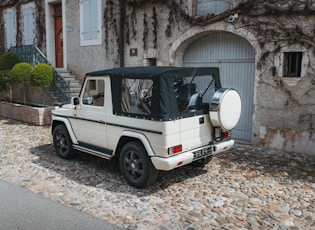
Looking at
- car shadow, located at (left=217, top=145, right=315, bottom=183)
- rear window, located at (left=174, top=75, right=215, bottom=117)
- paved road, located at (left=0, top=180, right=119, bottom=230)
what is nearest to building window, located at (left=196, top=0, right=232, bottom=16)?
rear window, located at (left=174, top=75, right=215, bottom=117)

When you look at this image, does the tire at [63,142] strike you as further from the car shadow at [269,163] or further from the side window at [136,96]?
the car shadow at [269,163]

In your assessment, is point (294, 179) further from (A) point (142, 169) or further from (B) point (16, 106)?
(B) point (16, 106)

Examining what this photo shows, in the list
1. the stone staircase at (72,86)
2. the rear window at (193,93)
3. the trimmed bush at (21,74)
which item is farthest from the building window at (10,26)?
the rear window at (193,93)

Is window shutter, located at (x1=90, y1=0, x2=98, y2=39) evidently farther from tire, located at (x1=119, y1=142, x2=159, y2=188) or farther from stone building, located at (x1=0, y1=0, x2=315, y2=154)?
tire, located at (x1=119, y1=142, x2=159, y2=188)

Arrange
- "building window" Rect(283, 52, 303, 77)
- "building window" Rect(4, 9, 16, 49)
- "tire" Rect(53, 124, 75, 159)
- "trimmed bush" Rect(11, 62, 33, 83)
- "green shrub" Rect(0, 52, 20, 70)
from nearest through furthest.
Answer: "tire" Rect(53, 124, 75, 159)
"building window" Rect(283, 52, 303, 77)
"trimmed bush" Rect(11, 62, 33, 83)
"green shrub" Rect(0, 52, 20, 70)
"building window" Rect(4, 9, 16, 49)

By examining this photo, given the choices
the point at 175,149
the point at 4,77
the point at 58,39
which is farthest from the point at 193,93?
the point at 58,39

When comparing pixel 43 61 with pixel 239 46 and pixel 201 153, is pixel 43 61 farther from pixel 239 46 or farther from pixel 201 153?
pixel 201 153

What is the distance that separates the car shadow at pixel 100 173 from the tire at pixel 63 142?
127 millimetres

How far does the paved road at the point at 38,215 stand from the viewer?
12.9 ft

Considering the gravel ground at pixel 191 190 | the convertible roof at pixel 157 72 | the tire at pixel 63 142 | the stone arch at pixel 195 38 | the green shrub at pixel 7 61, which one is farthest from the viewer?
the green shrub at pixel 7 61

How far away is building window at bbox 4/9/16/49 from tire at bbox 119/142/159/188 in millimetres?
Answer: 12100

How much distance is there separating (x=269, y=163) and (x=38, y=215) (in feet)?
14.5

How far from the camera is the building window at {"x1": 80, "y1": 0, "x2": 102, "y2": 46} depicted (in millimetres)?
11078

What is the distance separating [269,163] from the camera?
21.3 ft
